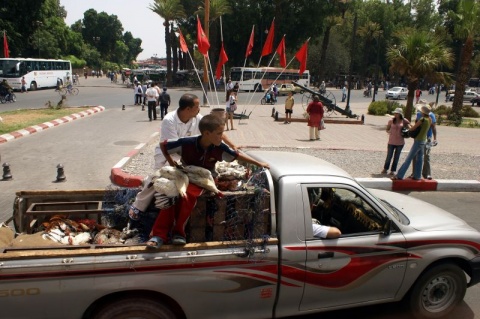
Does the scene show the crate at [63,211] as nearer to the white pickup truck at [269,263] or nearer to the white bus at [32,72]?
the white pickup truck at [269,263]

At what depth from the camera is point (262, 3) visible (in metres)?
47.4

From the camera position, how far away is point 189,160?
3.62 metres

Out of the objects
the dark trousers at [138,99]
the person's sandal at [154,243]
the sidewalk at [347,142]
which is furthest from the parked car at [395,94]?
the person's sandal at [154,243]

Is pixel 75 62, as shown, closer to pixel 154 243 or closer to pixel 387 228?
pixel 154 243

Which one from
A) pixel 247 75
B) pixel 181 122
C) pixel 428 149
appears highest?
pixel 247 75

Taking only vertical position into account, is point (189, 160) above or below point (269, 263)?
above

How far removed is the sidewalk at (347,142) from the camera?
8.83 metres

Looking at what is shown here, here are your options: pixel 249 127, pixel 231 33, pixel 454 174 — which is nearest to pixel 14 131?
pixel 249 127

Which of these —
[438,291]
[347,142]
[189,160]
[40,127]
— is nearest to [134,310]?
[189,160]

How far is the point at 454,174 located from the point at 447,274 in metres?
6.85

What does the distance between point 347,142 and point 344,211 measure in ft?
34.4

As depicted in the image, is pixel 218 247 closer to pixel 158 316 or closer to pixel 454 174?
pixel 158 316

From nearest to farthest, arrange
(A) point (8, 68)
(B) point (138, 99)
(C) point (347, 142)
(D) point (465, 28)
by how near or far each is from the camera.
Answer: (C) point (347, 142)
(D) point (465, 28)
(B) point (138, 99)
(A) point (8, 68)

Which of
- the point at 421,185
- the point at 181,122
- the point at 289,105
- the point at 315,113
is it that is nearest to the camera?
the point at 181,122
